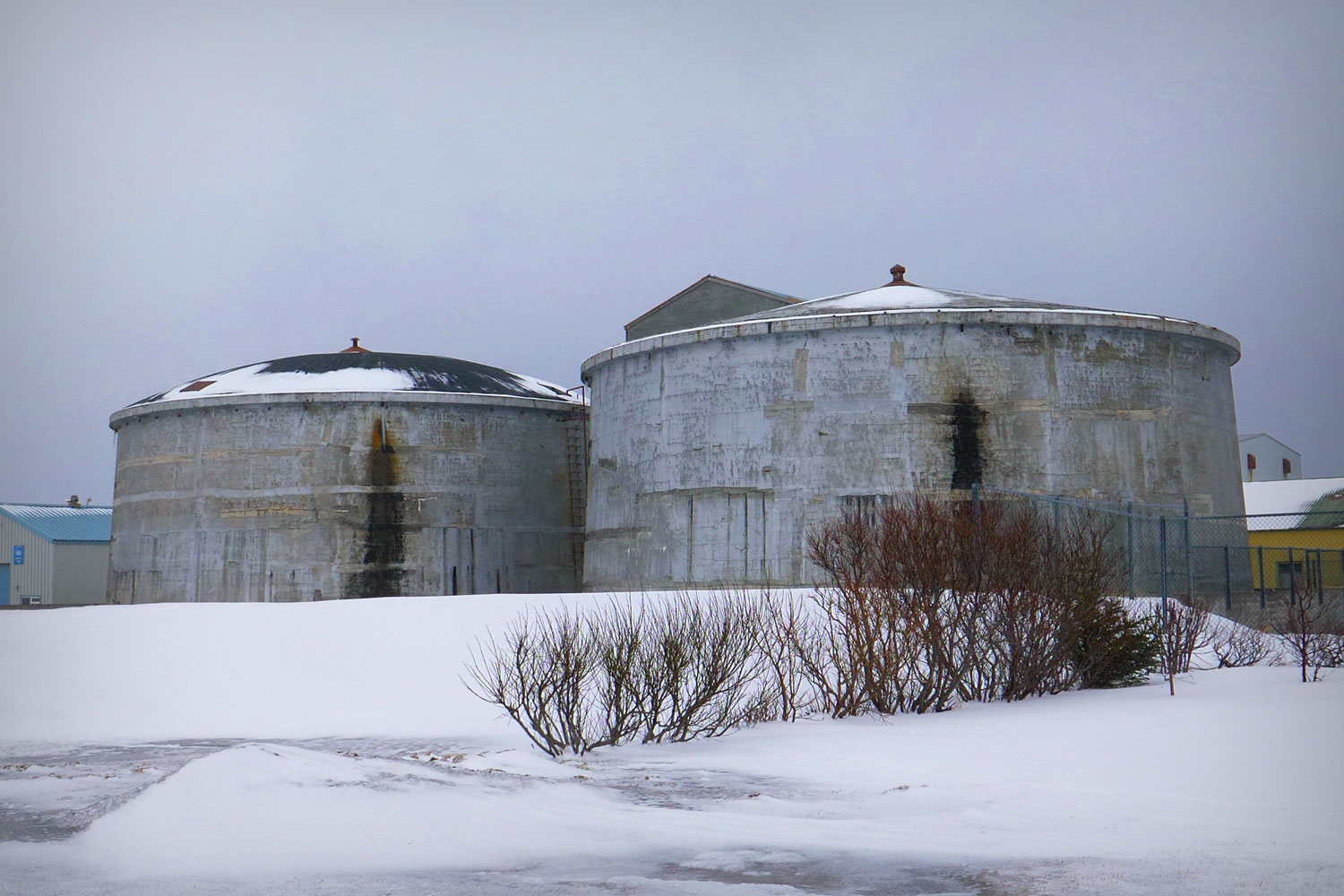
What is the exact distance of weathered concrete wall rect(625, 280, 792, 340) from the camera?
106 feet

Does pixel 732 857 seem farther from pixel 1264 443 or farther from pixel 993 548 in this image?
pixel 1264 443

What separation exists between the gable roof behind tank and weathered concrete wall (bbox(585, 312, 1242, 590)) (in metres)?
8.29

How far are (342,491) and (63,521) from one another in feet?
114

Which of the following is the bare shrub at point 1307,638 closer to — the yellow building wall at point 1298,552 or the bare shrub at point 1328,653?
the bare shrub at point 1328,653

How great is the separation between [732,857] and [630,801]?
2019 millimetres

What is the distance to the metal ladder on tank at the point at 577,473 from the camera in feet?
104

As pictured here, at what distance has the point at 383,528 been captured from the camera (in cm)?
2920

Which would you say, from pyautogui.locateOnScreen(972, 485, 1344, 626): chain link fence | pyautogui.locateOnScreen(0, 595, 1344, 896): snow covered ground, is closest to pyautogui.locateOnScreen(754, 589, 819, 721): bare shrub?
pyautogui.locateOnScreen(0, 595, 1344, 896): snow covered ground

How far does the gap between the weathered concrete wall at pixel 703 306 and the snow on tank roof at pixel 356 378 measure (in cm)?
302

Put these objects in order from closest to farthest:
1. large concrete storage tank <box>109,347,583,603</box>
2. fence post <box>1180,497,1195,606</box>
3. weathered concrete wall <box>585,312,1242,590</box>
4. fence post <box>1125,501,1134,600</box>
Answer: fence post <box>1125,501,1134,600</box>, fence post <box>1180,497,1195,606</box>, weathered concrete wall <box>585,312,1242,590</box>, large concrete storage tank <box>109,347,583,603</box>

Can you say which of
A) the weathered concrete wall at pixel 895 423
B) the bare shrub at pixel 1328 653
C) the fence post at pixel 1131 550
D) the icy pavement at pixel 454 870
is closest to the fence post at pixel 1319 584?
the bare shrub at pixel 1328 653

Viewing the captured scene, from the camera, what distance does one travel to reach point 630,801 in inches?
342

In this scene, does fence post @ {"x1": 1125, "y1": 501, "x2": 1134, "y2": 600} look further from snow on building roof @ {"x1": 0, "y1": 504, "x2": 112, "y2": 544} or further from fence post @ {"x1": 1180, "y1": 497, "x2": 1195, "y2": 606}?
snow on building roof @ {"x1": 0, "y1": 504, "x2": 112, "y2": 544}

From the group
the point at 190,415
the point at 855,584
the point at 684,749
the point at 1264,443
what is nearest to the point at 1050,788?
the point at 684,749
